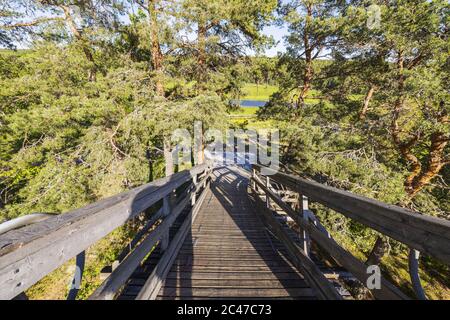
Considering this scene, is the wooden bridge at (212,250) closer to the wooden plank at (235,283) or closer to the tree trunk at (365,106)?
the wooden plank at (235,283)

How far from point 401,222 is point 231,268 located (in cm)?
213

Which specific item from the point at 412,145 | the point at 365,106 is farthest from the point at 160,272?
the point at 365,106

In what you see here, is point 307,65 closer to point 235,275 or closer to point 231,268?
point 231,268

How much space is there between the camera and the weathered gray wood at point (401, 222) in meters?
1.03

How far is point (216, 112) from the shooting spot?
761 cm

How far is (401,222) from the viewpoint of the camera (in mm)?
1232

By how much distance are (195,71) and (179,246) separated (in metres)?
7.96

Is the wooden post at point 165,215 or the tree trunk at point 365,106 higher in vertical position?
the tree trunk at point 365,106

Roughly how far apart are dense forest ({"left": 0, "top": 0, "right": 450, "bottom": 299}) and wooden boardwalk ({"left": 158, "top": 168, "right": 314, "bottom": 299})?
4070 mm

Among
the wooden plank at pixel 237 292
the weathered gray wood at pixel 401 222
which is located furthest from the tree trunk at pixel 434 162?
the weathered gray wood at pixel 401 222

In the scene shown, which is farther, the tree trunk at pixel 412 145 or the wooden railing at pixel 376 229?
the tree trunk at pixel 412 145

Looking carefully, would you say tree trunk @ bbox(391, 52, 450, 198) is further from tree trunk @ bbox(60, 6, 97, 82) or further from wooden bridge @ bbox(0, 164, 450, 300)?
tree trunk @ bbox(60, 6, 97, 82)

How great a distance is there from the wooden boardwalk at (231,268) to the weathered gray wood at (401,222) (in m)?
1.19

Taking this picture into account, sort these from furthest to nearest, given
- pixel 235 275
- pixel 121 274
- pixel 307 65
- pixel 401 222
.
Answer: pixel 307 65
pixel 235 275
pixel 121 274
pixel 401 222
